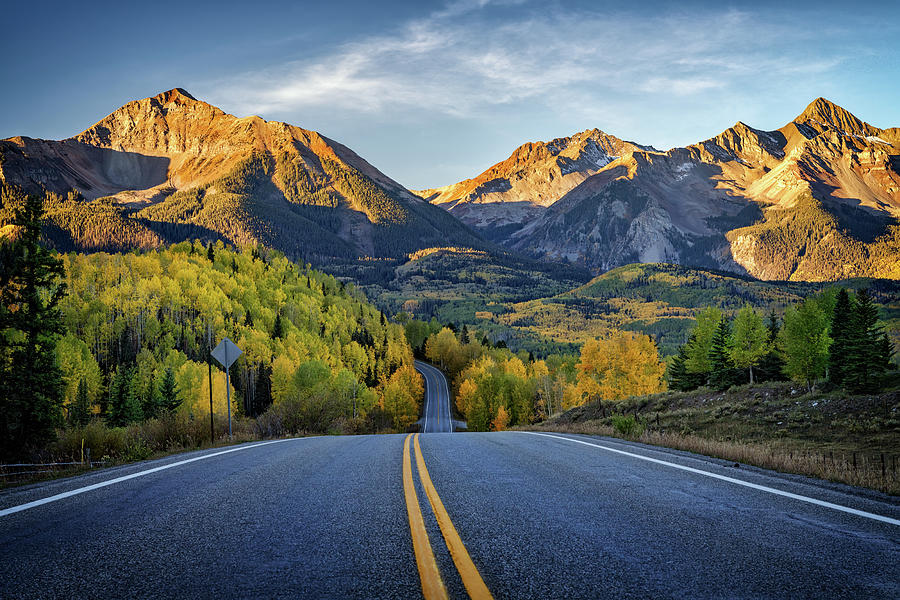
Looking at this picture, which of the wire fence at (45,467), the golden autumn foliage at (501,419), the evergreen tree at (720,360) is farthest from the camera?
the golden autumn foliage at (501,419)

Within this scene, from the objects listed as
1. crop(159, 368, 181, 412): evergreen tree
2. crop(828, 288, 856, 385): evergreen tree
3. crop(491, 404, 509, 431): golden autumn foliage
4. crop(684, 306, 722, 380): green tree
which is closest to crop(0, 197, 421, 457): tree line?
crop(159, 368, 181, 412): evergreen tree

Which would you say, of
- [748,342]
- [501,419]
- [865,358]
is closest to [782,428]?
[865,358]

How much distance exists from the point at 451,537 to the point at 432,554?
471mm

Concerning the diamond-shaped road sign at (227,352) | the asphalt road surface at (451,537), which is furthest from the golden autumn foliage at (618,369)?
the asphalt road surface at (451,537)

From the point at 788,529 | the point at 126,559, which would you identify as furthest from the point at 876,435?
the point at 126,559

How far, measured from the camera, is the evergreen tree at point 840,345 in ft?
84.7

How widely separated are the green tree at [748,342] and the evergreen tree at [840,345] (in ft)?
33.6

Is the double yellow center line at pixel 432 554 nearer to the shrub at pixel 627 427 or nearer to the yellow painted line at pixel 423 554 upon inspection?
the yellow painted line at pixel 423 554

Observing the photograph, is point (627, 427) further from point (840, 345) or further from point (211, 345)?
point (211, 345)

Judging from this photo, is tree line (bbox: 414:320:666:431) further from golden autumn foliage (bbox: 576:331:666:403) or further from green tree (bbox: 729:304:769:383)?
green tree (bbox: 729:304:769:383)

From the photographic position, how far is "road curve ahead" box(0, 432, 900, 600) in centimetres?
347

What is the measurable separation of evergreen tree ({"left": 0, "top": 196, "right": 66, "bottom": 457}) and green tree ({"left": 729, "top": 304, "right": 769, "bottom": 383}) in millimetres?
42115

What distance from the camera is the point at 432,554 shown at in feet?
13.2

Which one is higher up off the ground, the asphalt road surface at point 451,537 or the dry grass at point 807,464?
the asphalt road surface at point 451,537
